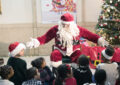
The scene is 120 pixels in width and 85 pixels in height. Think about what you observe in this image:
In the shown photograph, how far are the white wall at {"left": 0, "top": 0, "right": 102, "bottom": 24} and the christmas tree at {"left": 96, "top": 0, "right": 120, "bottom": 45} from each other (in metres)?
1.08

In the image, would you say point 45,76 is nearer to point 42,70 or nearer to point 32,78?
point 42,70

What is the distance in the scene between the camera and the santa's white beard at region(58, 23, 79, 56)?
343 cm

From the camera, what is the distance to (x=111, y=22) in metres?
5.52

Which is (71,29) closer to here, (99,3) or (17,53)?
(17,53)

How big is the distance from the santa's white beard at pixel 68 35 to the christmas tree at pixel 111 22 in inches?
84.6

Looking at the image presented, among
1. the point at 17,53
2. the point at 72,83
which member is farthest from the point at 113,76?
the point at 17,53

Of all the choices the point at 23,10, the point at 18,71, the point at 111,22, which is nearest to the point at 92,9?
the point at 111,22

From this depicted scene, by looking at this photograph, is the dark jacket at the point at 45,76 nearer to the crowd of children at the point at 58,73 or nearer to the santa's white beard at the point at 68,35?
the crowd of children at the point at 58,73

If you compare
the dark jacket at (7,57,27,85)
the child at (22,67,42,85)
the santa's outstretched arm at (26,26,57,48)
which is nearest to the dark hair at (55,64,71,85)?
the child at (22,67,42,85)

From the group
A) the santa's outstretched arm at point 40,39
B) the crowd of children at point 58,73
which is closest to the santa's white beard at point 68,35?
the santa's outstretched arm at point 40,39

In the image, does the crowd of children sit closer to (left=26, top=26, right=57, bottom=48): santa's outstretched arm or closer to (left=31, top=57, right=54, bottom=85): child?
(left=31, top=57, right=54, bottom=85): child

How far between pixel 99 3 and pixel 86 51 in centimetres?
195

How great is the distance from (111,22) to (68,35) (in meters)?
2.41

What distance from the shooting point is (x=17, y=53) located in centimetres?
318
